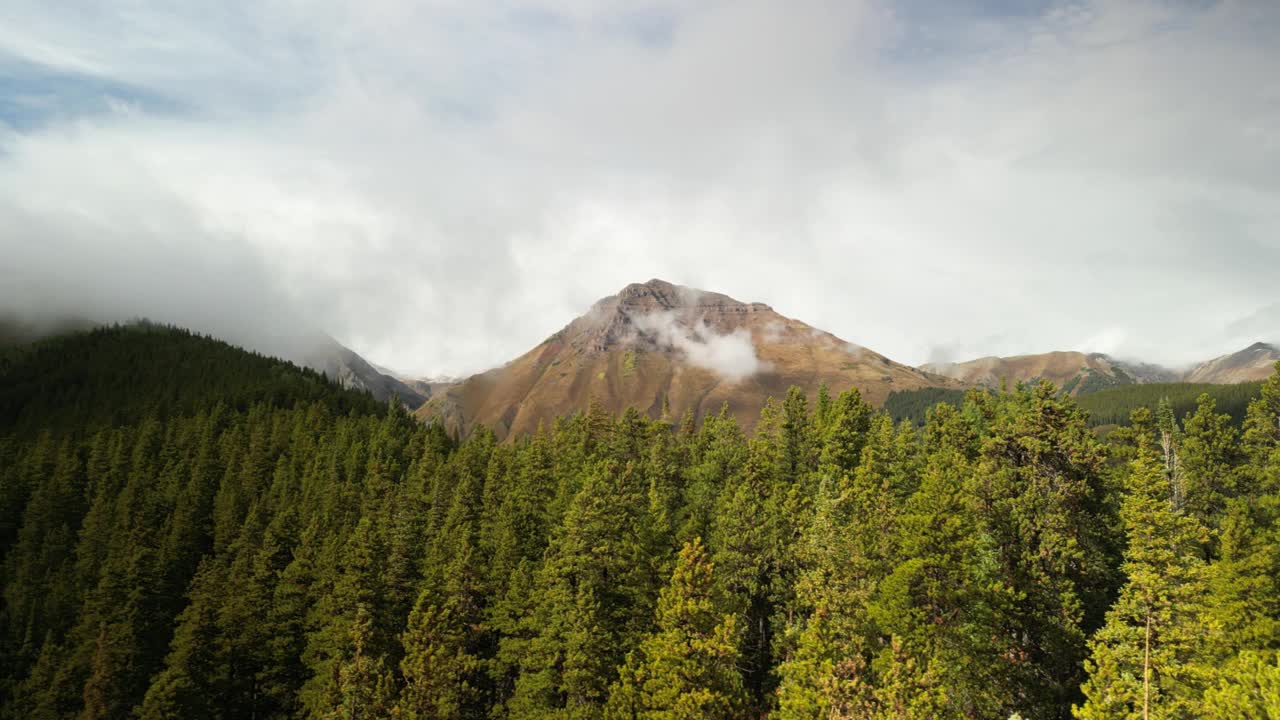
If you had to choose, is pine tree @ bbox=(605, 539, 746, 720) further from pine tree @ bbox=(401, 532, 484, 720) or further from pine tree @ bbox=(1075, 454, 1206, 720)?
pine tree @ bbox=(1075, 454, 1206, 720)

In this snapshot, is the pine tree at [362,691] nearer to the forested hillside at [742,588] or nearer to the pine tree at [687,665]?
the forested hillside at [742,588]

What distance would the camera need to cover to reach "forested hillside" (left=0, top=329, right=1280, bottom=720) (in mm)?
31609

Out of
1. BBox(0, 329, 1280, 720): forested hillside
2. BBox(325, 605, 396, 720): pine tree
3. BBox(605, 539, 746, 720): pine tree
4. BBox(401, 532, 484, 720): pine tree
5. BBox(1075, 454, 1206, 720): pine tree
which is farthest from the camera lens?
BBox(401, 532, 484, 720): pine tree

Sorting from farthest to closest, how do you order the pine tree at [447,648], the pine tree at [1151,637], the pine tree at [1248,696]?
the pine tree at [447,648], the pine tree at [1151,637], the pine tree at [1248,696]

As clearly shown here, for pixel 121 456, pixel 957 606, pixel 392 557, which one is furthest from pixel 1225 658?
pixel 121 456

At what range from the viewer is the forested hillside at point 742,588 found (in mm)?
31609

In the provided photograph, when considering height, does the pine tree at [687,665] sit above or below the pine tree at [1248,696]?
below

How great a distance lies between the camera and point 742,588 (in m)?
47.8

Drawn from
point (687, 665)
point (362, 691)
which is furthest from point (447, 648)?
point (687, 665)

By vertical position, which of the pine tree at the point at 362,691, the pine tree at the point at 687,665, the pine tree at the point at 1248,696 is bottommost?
the pine tree at the point at 362,691

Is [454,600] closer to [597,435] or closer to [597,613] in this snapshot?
[597,613]

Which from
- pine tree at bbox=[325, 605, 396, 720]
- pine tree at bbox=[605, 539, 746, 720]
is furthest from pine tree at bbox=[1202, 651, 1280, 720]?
pine tree at bbox=[325, 605, 396, 720]

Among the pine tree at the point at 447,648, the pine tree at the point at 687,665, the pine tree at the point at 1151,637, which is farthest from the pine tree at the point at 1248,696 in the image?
the pine tree at the point at 447,648

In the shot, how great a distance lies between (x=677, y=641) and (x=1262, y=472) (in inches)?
1872
